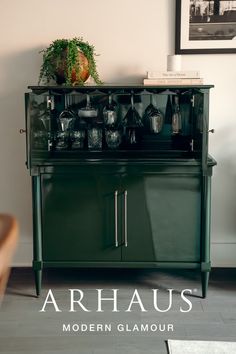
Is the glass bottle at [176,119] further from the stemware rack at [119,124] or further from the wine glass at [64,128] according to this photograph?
the wine glass at [64,128]

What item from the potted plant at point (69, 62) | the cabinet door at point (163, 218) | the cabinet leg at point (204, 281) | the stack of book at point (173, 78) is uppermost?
the potted plant at point (69, 62)

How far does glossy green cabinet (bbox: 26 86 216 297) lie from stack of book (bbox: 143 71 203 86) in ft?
0.16

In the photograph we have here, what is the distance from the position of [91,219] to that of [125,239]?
0.21 metres

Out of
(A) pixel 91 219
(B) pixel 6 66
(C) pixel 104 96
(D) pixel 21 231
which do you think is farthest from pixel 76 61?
(D) pixel 21 231

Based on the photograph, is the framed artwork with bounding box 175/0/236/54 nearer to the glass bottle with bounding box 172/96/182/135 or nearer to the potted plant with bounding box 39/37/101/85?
the glass bottle with bounding box 172/96/182/135

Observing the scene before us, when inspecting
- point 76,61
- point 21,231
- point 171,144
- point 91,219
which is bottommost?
point 21,231

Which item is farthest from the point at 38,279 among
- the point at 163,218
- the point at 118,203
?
the point at 163,218

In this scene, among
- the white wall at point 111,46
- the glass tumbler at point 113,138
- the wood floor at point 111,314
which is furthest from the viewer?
the white wall at point 111,46

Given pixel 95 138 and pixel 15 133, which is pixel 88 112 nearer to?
pixel 95 138

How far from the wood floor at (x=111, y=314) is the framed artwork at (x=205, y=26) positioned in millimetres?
1353

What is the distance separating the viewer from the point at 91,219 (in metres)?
2.82

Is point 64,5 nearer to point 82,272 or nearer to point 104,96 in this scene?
point 104,96

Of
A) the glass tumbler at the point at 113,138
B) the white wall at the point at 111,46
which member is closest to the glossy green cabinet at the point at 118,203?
the glass tumbler at the point at 113,138

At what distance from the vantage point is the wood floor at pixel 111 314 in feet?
7.86
